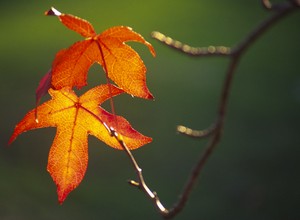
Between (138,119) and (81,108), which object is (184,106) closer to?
(138,119)

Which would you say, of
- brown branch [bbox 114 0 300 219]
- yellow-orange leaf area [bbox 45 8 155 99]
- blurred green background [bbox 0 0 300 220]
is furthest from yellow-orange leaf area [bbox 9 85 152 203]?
blurred green background [bbox 0 0 300 220]

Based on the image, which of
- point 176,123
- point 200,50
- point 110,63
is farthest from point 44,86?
point 176,123

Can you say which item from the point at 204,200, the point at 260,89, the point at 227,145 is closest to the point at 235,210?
the point at 204,200

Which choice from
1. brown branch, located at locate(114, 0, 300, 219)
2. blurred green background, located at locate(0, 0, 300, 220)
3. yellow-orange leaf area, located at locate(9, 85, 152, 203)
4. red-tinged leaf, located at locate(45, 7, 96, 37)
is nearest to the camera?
brown branch, located at locate(114, 0, 300, 219)

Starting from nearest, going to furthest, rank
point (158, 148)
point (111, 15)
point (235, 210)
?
1. point (235, 210)
2. point (158, 148)
3. point (111, 15)

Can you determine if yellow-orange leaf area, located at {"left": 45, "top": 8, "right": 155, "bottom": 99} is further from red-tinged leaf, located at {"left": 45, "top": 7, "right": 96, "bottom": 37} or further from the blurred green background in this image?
the blurred green background

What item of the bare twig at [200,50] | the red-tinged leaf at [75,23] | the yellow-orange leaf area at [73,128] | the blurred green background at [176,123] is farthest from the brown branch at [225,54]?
the blurred green background at [176,123]

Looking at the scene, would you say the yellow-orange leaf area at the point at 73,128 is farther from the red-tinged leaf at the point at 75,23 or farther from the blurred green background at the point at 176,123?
the blurred green background at the point at 176,123
